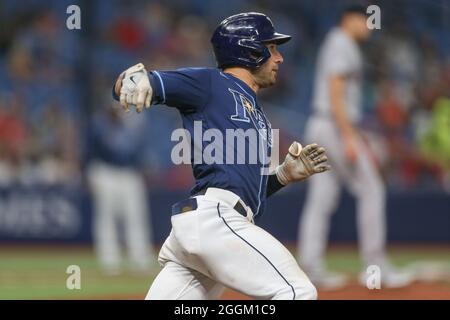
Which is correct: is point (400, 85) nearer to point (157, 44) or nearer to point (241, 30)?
point (157, 44)

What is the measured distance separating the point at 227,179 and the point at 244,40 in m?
0.76

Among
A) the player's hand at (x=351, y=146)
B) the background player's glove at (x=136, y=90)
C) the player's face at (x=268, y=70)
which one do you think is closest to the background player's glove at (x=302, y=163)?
the player's face at (x=268, y=70)

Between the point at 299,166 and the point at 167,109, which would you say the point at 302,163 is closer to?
the point at 299,166

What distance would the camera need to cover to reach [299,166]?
5.24m

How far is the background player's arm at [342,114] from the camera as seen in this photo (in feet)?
28.1

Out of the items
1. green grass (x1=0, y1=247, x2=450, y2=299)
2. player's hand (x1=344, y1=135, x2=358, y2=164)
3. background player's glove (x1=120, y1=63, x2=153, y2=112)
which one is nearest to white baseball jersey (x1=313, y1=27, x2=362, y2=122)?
player's hand (x1=344, y1=135, x2=358, y2=164)

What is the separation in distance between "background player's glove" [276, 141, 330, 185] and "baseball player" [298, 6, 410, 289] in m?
3.31

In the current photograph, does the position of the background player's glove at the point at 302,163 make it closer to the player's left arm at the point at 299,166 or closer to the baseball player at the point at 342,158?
the player's left arm at the point at 299,166

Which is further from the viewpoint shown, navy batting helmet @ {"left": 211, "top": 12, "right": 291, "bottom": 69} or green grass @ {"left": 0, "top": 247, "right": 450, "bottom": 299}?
green grass @ {"left": 0, "top": 247, "right": 450, "bottom": 299}

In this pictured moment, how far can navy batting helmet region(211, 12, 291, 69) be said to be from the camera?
16.5ft

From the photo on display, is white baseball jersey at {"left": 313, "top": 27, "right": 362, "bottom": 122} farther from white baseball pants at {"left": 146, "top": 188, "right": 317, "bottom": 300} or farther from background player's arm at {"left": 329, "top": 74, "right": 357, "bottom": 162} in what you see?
white baseball pants at {"left": 146, "top": 188, "right": 317, "bottom": 300}

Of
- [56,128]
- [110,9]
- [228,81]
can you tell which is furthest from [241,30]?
[110,9]

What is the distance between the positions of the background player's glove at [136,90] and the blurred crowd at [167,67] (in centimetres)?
926

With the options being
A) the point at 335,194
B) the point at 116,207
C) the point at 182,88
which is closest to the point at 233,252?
the point at 182,88
